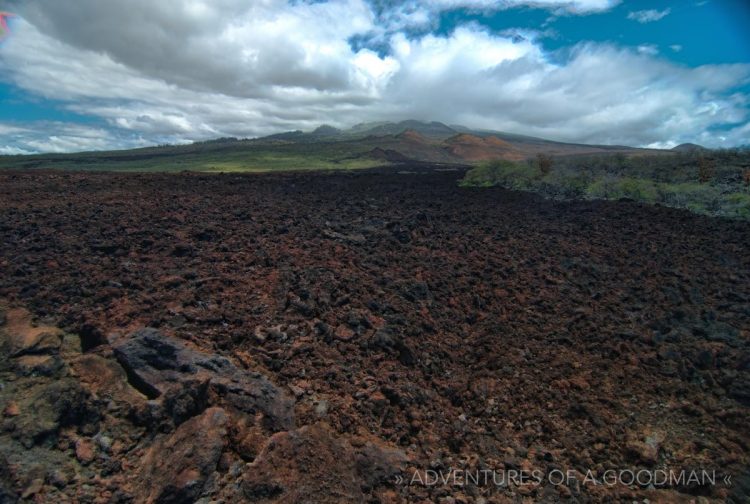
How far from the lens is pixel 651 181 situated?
16875 millimetres

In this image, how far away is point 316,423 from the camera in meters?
4.35

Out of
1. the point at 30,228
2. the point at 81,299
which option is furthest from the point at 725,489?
the point at 30,228

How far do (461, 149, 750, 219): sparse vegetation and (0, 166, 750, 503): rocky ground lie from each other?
14.8 ft

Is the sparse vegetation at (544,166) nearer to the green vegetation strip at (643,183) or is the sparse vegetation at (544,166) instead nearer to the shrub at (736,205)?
the green vegetation strip at (643,183)

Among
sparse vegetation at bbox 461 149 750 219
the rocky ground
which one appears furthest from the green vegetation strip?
the rocky ground

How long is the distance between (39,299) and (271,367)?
384 cm

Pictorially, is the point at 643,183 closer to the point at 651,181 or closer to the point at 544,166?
the point at 651,181

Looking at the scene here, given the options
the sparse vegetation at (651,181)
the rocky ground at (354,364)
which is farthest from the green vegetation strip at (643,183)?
the rocky ground at (354,364)

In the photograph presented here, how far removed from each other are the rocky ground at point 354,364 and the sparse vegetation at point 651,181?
14.8 feet

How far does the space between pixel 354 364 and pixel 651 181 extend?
16980 mm

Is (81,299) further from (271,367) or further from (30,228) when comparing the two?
(30,228)

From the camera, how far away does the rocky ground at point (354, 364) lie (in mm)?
3814

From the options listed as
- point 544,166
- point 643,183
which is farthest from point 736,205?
point 544,166

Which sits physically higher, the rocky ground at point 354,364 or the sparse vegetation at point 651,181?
the sparse vegetation at point 651,181
